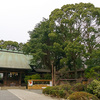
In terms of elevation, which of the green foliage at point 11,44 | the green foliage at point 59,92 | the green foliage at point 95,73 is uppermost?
the green foliage at point 11,44

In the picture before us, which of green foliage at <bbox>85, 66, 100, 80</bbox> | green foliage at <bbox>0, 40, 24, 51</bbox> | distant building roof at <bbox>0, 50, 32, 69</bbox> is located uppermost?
green foliage at <bbox>0, 40, 24, 51</bbox>

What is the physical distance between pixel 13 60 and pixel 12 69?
2.14 meters

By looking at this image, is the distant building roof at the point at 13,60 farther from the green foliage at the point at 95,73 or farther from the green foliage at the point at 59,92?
the green foliage at the point at 59,92

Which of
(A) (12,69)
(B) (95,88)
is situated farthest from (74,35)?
(A) (12,69)

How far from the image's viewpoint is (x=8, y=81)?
22.9 m

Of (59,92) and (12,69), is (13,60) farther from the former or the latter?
(59,92)

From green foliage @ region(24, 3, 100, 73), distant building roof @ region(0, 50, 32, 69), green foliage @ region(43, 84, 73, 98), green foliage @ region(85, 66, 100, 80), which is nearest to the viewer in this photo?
green foliage @ region(43, 84, 73, 98)

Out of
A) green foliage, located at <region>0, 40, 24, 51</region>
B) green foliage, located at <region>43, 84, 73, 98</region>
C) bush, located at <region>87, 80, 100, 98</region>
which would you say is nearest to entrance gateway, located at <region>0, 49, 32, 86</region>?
green foliage, located at <region>43, 84, 73, 98</region>

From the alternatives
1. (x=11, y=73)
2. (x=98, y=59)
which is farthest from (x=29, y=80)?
(x=98, y=59)

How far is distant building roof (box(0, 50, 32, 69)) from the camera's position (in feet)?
72.5

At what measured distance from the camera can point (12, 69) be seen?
22609 mm

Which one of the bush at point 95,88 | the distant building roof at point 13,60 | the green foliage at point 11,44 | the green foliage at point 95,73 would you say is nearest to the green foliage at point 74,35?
the green foliage at point 95,73

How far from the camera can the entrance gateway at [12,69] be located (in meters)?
22.0

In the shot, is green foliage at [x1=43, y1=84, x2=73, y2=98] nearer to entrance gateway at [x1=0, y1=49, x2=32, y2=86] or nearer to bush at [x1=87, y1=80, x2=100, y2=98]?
bush at [x1=87, y1=80, x2=100, y2=98]
